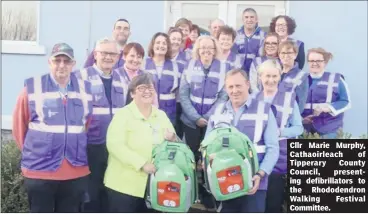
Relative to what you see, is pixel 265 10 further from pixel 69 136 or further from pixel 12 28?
pixel 69 136

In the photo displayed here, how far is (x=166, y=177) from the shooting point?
4.55 metres

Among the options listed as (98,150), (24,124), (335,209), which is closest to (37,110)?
(24,124)

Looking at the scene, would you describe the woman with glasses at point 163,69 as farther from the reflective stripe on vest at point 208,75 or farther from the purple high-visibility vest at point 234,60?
the purple high-visibility vest at point 234,60

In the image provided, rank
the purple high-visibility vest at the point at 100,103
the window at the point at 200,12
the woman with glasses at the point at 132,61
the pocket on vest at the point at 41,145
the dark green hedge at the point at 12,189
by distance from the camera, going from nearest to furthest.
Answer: the pocket on vest at the point at 41,145, the purple high-visibility vest at the point at 100,103, the woman with glasses at the point at 132,61, the dark green hedge at the point at 12,189, the window at the point at 200,12

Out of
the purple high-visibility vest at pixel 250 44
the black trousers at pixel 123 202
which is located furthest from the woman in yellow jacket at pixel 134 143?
the purple high-visibility vest at pixel 250 44

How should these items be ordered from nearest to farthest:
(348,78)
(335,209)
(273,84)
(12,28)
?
(335,209) → (273,84) → (348,78) → (12,28)

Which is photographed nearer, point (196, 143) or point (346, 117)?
point (196, 143)

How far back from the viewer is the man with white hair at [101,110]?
497 centimetres

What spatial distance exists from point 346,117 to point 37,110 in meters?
4.31

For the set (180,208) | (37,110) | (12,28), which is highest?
(12,28)

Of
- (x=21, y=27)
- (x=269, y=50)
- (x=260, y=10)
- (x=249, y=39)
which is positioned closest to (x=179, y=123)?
(x=269, y=50)

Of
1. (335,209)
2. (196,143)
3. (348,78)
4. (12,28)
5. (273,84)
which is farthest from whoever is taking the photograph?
(12,28)

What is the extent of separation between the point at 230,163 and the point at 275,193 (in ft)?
2.29

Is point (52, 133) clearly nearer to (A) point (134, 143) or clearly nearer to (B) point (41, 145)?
(B) point (41, 145)
